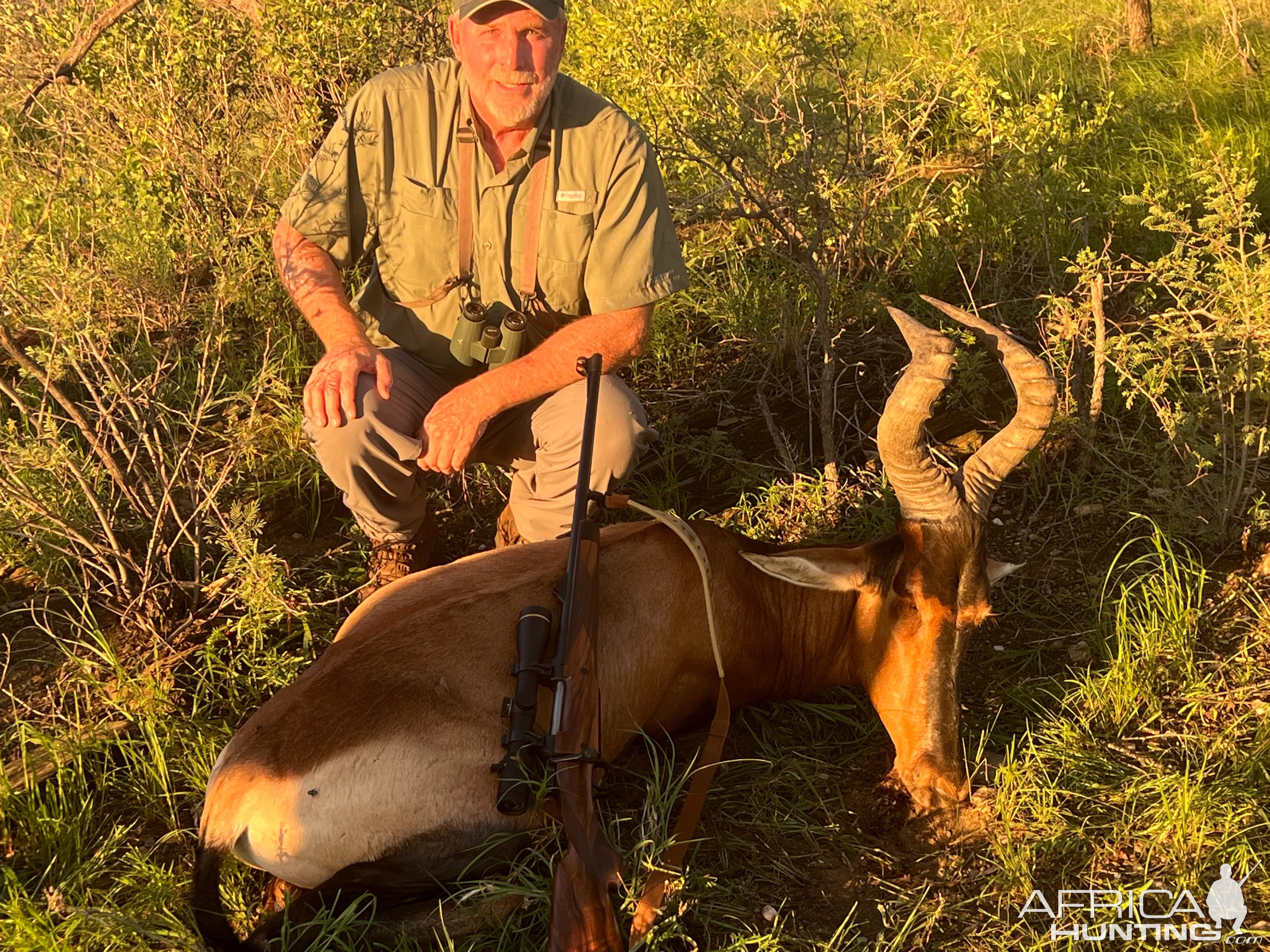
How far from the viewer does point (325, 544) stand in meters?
A: 4.80

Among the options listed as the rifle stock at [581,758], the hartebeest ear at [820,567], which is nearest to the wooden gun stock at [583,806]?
the rifle stock at [581,758]

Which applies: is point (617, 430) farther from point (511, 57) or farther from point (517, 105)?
point (511, 57)

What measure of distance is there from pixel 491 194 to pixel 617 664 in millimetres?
1827

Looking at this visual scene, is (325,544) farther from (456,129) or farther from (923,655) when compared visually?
(923,655)

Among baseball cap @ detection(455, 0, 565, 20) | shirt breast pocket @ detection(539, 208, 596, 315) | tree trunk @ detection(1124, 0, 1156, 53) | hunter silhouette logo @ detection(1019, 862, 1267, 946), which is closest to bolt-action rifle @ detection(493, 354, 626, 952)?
shirt breast pocket @ detection(539, 208, 596, 315)

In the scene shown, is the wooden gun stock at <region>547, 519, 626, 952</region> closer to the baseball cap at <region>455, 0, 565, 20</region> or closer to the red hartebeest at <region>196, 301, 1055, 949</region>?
the red hartebeest at <region>196, 301, 1055, 949</region>

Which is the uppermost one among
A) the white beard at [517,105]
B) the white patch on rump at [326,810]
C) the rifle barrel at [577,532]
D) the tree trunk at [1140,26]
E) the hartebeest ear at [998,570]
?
the tree trunk at [1140,26]

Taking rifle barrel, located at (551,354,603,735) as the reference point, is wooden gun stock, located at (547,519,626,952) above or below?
below

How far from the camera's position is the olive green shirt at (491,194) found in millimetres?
4152

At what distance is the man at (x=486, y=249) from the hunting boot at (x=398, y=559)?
21mm

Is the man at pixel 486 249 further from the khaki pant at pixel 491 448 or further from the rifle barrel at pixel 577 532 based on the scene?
the rifle barrel at pixel 577 532

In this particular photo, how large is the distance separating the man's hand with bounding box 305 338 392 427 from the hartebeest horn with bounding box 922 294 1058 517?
6.18 feet

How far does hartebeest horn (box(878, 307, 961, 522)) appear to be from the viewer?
336 cm

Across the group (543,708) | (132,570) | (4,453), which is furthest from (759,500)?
(4,453)
